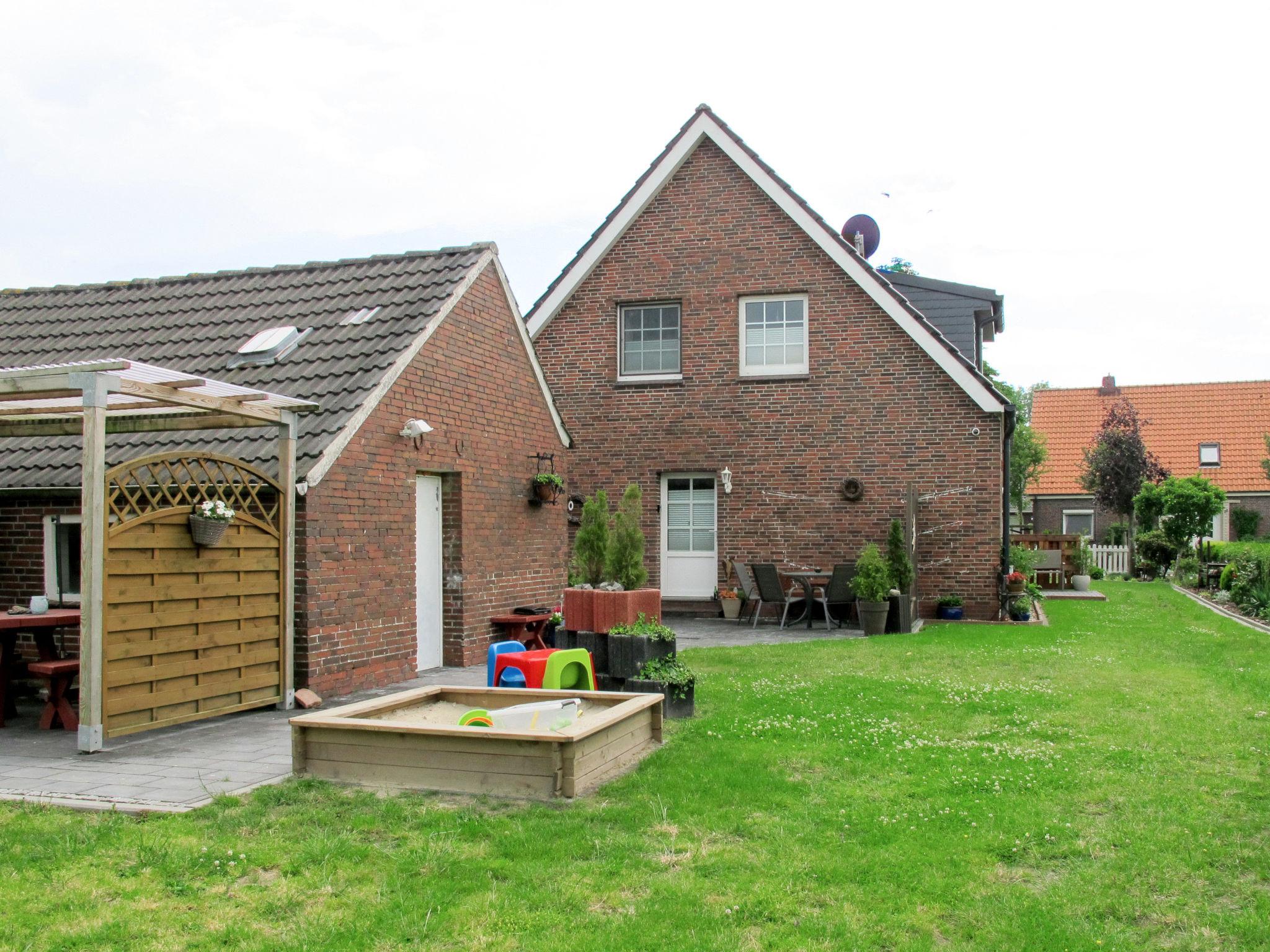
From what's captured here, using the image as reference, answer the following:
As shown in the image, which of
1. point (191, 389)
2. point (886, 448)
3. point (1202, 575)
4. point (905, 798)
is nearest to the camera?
point (905, 798)

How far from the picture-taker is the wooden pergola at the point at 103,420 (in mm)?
7426

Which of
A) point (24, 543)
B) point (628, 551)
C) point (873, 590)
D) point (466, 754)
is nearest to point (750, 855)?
point (466, 754)

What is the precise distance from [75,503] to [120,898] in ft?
21.7

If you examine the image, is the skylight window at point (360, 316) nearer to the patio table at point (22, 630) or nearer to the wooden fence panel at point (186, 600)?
the wooden fence panel at point (186, 600)

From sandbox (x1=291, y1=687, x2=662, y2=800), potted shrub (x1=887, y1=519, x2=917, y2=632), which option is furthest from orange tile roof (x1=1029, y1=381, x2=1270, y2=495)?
sandbox (x1=291, y1=687, x2=662, y2=800)

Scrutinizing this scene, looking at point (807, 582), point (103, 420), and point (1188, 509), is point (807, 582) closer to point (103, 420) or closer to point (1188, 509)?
point (103, 420)

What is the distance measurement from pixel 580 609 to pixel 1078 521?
Answer: 103 feet

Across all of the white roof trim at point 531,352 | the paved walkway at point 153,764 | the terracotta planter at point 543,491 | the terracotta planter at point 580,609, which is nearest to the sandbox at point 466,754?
the paved walkway at point 153,764

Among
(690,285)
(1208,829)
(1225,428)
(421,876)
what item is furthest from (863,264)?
(1225,428)

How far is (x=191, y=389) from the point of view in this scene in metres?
8.87

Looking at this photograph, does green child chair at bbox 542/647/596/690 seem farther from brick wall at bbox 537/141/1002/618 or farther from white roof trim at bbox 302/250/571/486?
brick wall at bbox 537/141/1002/618

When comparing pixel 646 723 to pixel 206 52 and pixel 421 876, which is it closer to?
pixel 421 876

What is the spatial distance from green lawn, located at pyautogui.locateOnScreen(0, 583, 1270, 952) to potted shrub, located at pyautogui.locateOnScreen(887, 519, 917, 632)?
6.83 metres

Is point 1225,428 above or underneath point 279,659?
above
